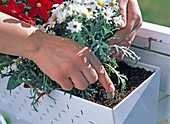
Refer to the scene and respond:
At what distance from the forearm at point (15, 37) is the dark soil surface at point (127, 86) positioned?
0.31 meters

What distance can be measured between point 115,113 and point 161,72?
1.20 ft

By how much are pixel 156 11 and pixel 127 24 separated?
2.23 m

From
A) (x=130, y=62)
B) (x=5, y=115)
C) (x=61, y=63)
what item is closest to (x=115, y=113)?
(x=61, y=63)

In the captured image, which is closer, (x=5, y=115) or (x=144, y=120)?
(x=144, y=120)

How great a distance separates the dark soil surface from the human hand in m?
0.12

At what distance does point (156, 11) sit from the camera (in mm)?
3074

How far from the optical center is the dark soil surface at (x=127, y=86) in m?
0.97

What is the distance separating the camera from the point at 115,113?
0.86 meters

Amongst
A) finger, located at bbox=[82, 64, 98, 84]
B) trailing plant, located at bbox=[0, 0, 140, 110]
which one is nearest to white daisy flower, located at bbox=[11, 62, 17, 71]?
trailing plant, located at bbox=[0, 0, 140, 110]

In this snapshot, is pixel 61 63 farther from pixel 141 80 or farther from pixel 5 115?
pixel 5 115

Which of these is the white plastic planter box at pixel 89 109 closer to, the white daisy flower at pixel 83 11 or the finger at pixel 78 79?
the finger at pixel 78 79

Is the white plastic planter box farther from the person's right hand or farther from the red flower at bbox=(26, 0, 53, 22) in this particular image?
the red flower at bbox=(26, 0, 53, 22)

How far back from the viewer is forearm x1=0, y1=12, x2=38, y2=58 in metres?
0.76

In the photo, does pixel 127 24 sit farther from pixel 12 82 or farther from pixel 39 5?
pixel 12 82
